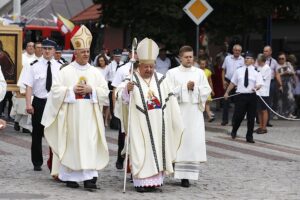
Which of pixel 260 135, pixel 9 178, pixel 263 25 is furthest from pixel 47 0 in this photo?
pixel 9 178

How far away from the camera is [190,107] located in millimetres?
13695

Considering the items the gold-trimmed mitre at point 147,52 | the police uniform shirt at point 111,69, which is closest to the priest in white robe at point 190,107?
the gold-trimmed mitre at point 147,52

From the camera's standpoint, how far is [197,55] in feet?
78.7

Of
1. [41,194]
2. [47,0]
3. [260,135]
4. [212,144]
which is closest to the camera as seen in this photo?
[41,194]

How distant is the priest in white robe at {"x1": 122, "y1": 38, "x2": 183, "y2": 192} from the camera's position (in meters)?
12.4

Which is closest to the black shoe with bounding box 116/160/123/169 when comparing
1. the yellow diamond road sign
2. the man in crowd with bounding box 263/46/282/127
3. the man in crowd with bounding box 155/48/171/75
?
the yellow diamond road sign

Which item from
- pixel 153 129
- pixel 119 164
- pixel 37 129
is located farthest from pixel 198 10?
pixel 153 129

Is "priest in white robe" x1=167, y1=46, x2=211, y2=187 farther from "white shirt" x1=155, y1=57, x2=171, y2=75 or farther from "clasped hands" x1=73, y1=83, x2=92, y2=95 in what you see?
"white shirt" x1=155, y1=57, x2=171, y2=75

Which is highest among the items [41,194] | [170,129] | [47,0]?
[47,0]

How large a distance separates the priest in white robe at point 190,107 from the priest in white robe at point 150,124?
58 centimetres

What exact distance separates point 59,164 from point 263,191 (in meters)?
2.68

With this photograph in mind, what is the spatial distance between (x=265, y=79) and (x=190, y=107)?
881 cm

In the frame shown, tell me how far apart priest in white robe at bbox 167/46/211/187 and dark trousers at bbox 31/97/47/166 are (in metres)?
1.94

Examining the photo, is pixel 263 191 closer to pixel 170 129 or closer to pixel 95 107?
pixel 170 129
